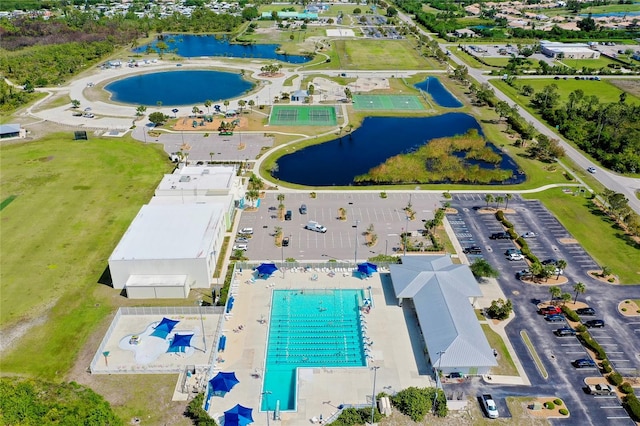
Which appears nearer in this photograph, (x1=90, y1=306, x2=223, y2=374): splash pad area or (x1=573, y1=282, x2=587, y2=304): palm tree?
(x1=90, y1=306, x2=223, y2=374): splash pad area

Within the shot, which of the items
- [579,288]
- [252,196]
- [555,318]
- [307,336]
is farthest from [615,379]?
[252,196]

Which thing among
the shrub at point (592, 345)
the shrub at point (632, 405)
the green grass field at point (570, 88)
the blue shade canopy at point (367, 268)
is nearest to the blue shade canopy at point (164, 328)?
the blue shade canopy at point (367, 268)

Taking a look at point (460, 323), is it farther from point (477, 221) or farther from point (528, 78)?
point (528, 78)

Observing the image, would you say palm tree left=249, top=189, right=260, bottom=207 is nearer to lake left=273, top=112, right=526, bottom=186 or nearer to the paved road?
lake left=273, top=112, right=526, bottom=186

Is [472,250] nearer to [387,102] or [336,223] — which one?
[336,223]

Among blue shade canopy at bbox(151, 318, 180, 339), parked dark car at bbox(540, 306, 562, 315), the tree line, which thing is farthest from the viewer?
the tree line

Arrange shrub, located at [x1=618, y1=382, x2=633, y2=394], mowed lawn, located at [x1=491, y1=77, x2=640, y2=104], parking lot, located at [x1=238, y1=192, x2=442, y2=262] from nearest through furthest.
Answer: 1. shrub, located at [x1=618, y1=382, x2=633, y2=394]
2. parking lot, located at [x1=238, y1=192, x2=442, y2=262]
3. mowed lawn, located at [x1=491, y1=77, x2=640, y2=104]

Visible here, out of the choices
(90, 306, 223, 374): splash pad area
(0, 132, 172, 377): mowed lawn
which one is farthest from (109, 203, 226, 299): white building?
(0, 132, 172, 377): mowed lawn
